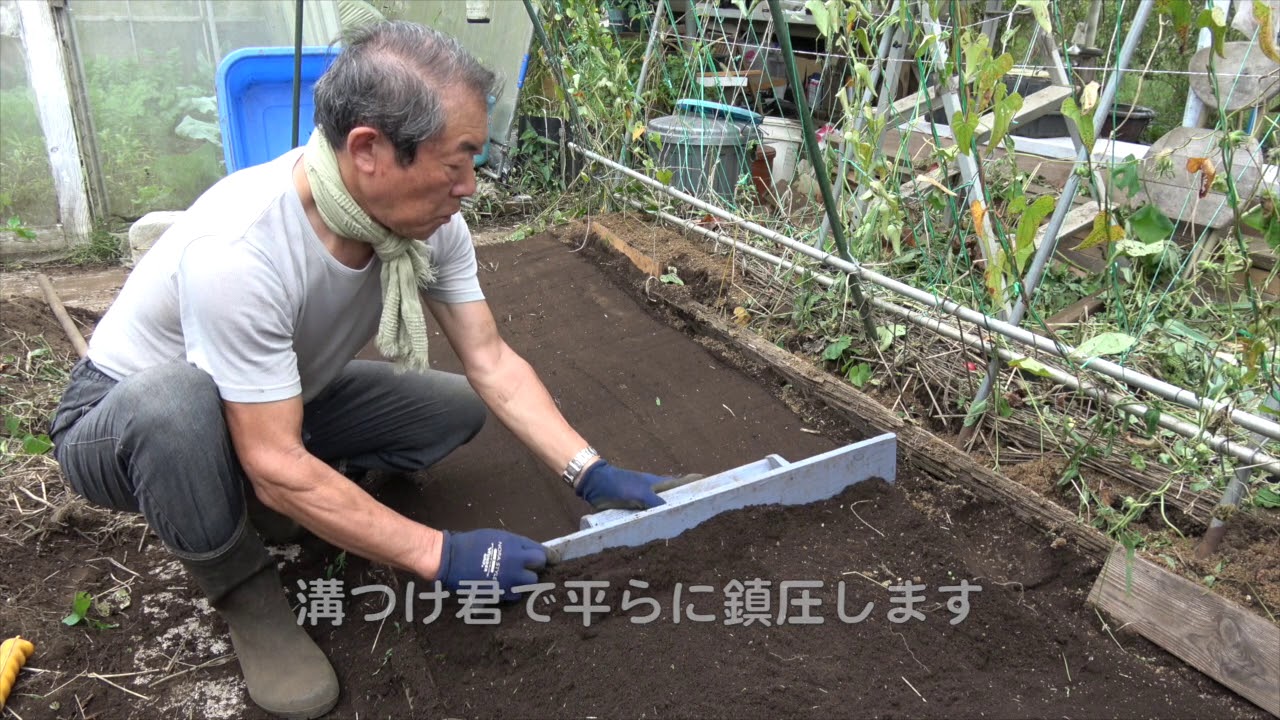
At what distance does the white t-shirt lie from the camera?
1.42 m

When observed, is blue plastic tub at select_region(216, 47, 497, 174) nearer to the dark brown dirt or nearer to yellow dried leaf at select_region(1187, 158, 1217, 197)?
the dark brown dirt

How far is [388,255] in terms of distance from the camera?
1609 mm

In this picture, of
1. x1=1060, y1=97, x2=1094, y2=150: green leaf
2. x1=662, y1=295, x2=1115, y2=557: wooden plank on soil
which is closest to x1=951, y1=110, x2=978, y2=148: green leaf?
x1=1060, y1=97, x2=1094, y2=150: green leaf

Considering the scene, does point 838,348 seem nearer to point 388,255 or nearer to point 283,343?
point 388,255

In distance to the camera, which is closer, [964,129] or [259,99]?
[964,129]

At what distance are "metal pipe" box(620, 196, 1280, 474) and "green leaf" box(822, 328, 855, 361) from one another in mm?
143

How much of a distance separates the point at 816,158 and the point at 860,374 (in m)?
0.62

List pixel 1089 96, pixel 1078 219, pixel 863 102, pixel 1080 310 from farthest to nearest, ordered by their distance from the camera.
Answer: pixel 1078 219 → pixel 1080 310 → pixel 863 102 → pixel 1089 96

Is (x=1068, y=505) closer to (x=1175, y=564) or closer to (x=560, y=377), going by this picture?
(x=1175, y=564)

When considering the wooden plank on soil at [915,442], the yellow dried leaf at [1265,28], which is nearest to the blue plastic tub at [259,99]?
the wooden plank on soil at [915,442]

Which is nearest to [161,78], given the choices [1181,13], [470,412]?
[470,412]

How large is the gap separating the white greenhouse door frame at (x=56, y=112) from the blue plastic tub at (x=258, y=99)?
87cm

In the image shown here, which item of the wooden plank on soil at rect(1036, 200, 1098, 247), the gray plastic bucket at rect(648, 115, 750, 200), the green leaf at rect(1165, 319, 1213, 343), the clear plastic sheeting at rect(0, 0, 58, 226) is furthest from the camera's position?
the clear plastic sheeting at rect(0, 0, 58, 226)

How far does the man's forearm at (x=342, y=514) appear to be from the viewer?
57.7 inches
